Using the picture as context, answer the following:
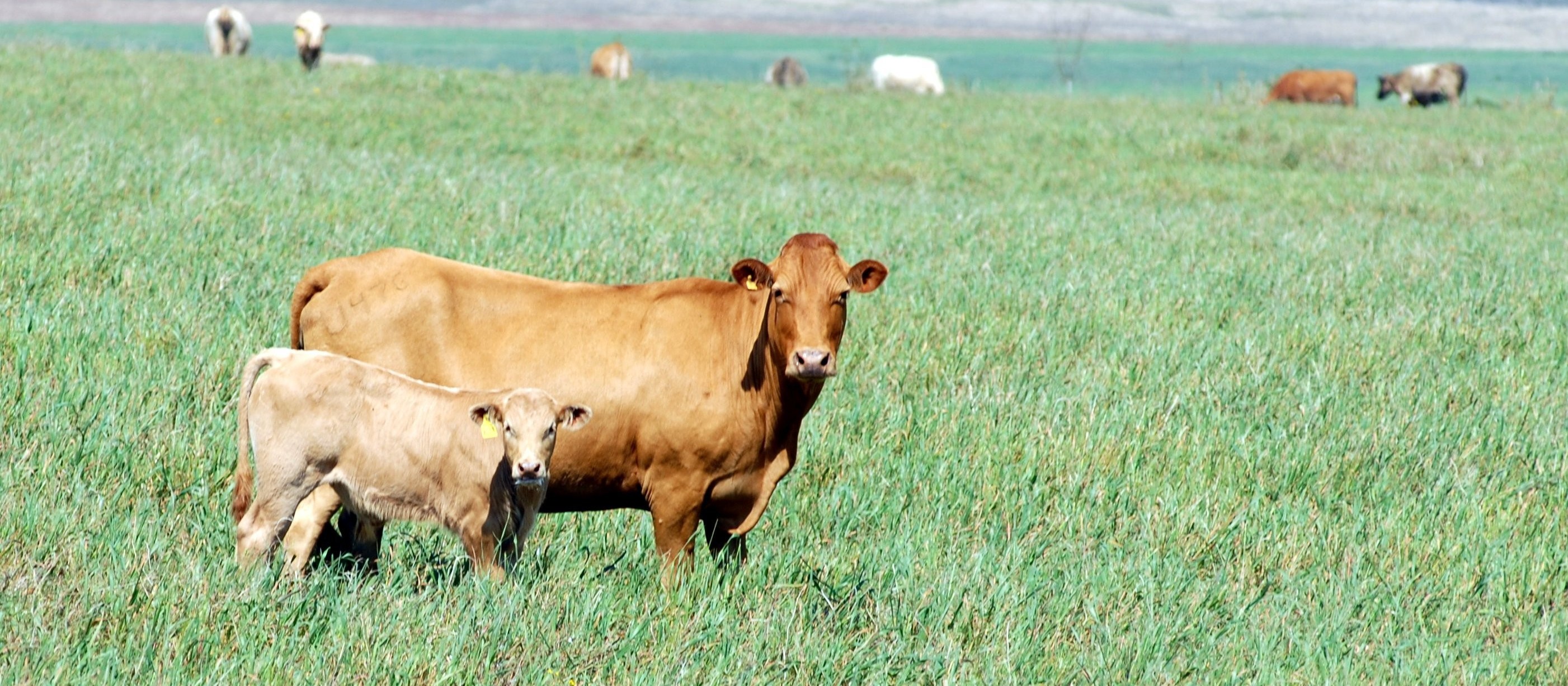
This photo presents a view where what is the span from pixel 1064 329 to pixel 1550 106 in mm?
30553

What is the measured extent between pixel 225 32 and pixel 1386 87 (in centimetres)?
3782

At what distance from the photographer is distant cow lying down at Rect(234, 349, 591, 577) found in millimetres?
4633

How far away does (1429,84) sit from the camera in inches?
1870

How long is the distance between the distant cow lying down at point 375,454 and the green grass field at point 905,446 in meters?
0.22

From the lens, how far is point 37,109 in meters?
17.3

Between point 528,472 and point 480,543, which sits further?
point 480,543

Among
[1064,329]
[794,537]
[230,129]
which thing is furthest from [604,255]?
[230,129]

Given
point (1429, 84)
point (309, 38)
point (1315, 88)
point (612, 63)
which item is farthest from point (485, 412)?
point (1429, 84)

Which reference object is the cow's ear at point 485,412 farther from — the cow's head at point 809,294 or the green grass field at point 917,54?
the green grass field at point 917,54

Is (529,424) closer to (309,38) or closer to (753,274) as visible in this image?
(753,274)

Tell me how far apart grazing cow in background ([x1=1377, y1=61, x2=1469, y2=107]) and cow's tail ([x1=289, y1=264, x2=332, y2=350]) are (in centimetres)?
4650

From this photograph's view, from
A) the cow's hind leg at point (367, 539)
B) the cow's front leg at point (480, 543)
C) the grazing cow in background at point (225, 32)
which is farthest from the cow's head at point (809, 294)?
the grazing cow in background at point (225, 32)

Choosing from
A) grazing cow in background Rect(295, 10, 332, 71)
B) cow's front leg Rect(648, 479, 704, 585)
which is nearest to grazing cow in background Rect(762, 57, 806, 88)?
grazing cow in background Rect(295, 10, 332, 71)

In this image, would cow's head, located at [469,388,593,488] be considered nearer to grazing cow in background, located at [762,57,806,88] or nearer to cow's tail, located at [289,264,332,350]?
cow's tail, located at [289,264,332,350]
